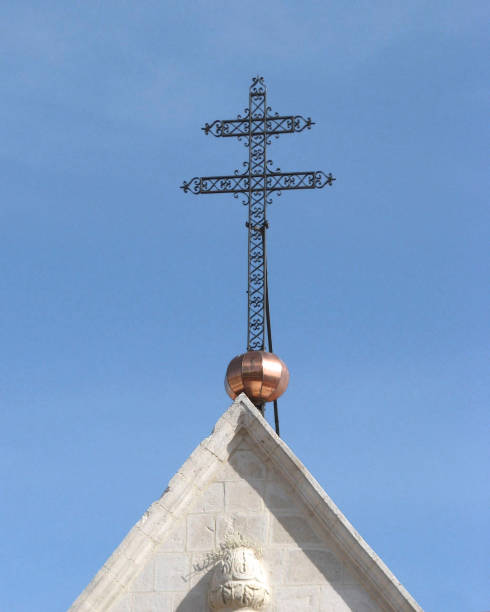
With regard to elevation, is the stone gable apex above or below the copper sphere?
below

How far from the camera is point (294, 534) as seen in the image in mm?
15164

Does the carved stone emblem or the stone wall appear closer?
the carved stone emblem

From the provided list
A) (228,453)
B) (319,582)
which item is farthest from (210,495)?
(319,582)

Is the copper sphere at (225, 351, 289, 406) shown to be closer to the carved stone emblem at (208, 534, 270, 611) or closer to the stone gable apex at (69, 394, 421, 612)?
the stone gable apex at (69, 394, 421, 612)

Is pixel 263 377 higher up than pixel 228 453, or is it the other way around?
pixel 263 377

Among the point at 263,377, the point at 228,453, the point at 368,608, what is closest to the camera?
the point at 368,608

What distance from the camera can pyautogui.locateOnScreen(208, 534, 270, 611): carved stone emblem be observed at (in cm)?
1462

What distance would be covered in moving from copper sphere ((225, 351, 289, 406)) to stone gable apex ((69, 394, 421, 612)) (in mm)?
829

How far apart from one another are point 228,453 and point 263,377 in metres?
1.44

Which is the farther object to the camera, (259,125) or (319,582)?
(259,125)

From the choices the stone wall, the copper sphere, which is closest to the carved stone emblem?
the stone wall

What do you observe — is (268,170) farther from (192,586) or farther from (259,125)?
(192,586)

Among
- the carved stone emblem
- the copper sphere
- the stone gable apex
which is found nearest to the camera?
the carved stone emblem

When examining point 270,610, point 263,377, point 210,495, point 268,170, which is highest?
point 268,170
